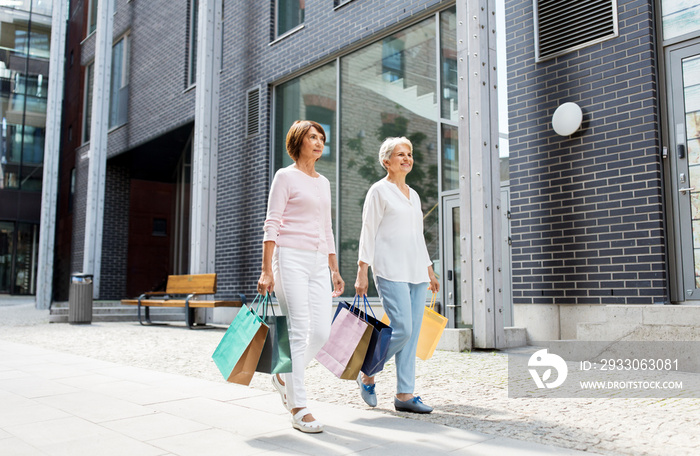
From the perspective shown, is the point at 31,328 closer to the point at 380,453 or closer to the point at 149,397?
the point at 149,397

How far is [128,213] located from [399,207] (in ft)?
52.6

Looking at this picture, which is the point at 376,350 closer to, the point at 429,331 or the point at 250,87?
the point at 429,331

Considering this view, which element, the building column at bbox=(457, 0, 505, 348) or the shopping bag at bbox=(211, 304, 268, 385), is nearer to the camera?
the shopping bag at bbox=(211, 304, 268, 385)

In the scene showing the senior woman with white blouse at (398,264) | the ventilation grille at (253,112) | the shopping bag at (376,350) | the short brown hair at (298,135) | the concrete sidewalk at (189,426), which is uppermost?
the ventilation grille at (253,112)

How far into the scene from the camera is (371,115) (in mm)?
9711

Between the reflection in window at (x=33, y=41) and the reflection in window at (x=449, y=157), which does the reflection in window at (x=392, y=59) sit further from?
the reflection in window at (x=33, y=41)

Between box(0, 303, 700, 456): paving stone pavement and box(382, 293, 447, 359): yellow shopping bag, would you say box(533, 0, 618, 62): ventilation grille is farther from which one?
box(382, 293, 447, 359): yellow shopping bag

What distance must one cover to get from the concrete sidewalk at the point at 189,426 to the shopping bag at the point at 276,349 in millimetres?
332

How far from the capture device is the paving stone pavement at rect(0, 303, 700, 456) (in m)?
3.01

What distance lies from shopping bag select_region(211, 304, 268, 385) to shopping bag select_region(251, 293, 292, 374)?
36mm

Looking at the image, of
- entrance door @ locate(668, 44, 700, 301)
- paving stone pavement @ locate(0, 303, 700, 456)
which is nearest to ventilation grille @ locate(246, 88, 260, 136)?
paving stone pavement @ locate(0, 303, 700, 456)

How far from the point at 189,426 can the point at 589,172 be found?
512 cm

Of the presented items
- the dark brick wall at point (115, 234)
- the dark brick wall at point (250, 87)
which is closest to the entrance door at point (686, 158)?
the dark brick wall at point (250, 87)

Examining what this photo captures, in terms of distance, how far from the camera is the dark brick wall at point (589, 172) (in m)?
6.30
